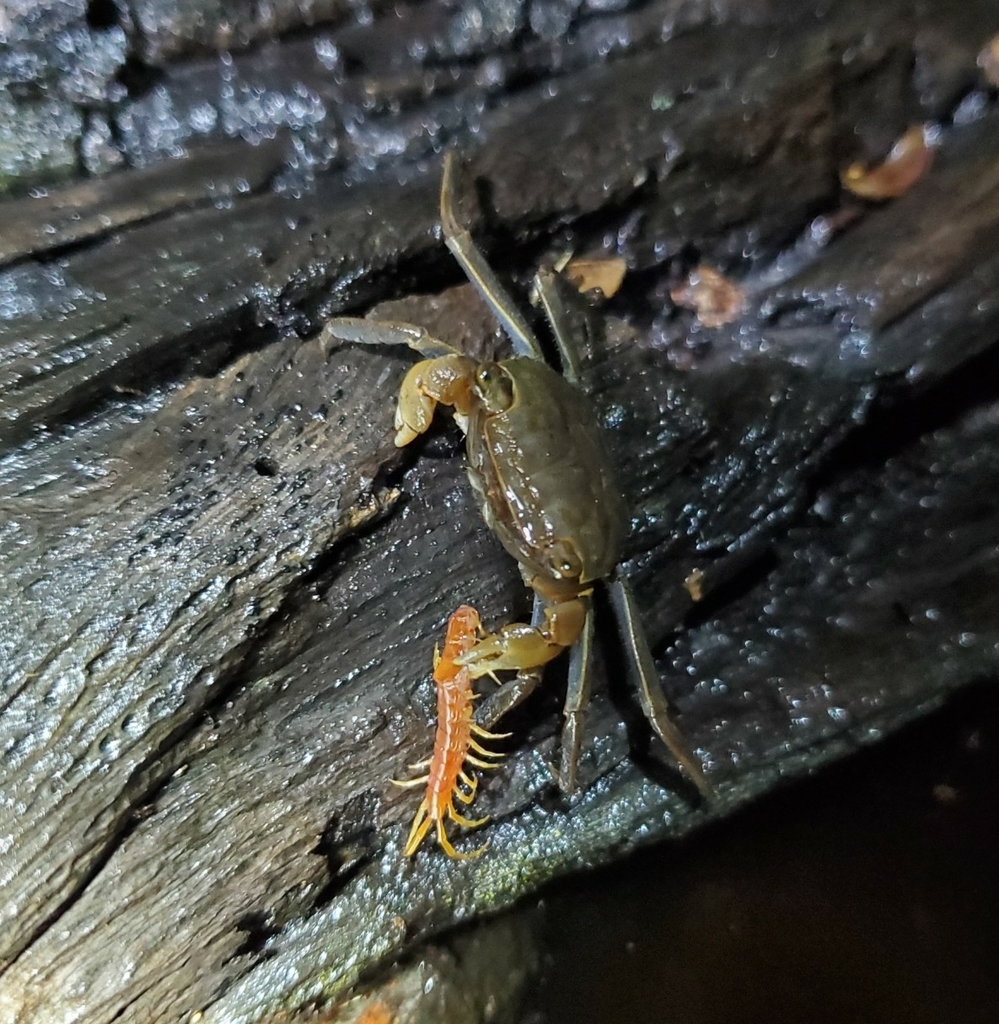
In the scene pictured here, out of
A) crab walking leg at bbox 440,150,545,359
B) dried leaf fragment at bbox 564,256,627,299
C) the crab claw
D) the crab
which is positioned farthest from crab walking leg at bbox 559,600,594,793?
dried leaf fragment at bbox 564,256,627,299

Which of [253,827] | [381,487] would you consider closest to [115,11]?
[381,487]

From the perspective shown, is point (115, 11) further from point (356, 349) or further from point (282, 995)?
point (282, 995)

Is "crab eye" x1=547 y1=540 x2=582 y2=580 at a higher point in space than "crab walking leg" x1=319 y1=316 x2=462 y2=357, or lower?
lower

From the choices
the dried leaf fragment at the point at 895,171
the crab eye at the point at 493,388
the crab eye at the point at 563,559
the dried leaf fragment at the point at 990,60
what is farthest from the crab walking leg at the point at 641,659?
the dried leaf fragment at the point at 990,60

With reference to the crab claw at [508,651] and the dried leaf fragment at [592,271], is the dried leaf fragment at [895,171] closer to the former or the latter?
the dried leaf fragment at [592,271]

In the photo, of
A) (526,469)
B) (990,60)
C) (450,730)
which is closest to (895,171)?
(990,60)

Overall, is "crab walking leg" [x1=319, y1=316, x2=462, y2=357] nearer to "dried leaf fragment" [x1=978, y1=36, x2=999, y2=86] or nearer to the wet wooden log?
the wet wooden log
